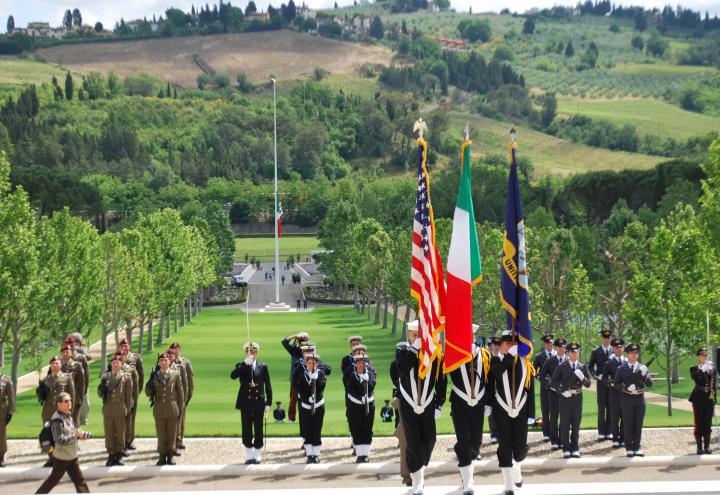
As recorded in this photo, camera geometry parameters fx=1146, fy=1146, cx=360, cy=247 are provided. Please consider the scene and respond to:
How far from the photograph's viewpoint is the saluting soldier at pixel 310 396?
20547 millimetres

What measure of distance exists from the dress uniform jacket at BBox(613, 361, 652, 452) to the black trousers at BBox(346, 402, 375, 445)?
181 inches

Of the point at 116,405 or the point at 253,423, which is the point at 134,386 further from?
the point at 253,423

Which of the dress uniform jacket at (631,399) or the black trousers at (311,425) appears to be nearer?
the black trousers at (311,425)

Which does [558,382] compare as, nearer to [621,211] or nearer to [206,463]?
[206,463]

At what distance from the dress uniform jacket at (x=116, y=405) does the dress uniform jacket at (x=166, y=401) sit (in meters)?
0.52

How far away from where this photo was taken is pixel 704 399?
21.3m

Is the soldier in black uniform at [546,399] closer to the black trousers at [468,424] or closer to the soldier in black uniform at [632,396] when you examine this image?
the soldier in black uniform at [632,396]

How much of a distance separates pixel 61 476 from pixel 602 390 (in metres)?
11.4

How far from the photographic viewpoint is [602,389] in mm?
23125

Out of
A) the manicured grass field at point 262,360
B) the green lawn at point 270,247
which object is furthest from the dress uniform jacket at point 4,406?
the green lawn at point 270,247

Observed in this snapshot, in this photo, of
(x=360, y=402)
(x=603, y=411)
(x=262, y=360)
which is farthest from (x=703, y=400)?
(x=262, y=360)

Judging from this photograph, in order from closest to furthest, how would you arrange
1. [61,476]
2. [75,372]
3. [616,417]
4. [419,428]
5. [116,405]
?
[419,428] < [61,476] < [116,405] < [616,417] < [75,372]

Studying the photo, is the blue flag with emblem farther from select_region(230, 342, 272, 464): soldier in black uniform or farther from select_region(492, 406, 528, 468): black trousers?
select_region(230, 342, 272, 464): soldier in black uniform

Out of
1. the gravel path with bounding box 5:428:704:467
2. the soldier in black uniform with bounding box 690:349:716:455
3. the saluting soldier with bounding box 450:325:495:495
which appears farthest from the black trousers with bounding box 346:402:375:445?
the soldier in black uniform with bounding box 690:349:716:455
